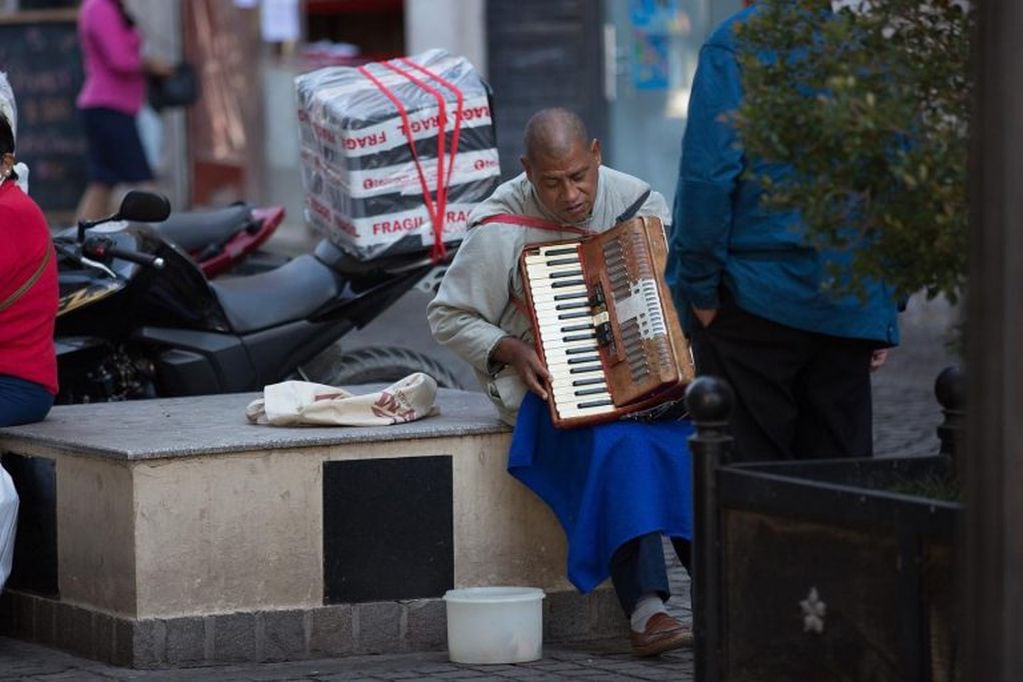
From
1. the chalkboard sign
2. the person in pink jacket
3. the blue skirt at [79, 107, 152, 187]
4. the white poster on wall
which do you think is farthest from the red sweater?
the white poster on wall

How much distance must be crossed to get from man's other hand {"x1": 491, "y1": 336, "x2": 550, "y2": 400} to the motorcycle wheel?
185 cm

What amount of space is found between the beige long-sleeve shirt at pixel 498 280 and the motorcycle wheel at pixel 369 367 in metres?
1.76

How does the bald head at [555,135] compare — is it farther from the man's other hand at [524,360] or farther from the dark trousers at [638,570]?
the dark trousers at [638,570]

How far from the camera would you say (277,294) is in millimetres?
7875

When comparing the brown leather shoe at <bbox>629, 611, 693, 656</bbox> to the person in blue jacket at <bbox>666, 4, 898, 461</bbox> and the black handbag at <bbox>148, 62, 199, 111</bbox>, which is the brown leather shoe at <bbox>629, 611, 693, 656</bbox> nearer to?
the person in blue jacket at <bbox>666, 4, 898, 461</bbox>

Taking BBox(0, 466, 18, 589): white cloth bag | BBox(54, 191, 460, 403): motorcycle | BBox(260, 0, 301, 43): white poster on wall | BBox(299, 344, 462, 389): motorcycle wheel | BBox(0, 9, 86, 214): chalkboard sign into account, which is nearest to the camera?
BBox(0, 466, 18, 589): white cloth bag

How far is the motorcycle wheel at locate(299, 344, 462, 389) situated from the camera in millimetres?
7980

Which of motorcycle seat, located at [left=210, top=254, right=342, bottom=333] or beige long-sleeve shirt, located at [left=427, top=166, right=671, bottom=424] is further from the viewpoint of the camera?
motorcycle seat, located at [left=210, top=254, right=342, bottom=333]

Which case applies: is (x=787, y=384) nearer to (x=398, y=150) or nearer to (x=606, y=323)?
(x=606, y=323)

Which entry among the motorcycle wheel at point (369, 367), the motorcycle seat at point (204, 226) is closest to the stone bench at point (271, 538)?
the motorcycle wheel at point (369, 367)

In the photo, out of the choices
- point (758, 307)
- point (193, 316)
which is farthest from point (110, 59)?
point (758, 307)

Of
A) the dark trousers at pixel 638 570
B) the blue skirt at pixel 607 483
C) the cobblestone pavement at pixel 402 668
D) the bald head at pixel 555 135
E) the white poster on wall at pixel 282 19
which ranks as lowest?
the cobblestone pavement at pixel 402 668

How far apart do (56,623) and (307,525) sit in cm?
79

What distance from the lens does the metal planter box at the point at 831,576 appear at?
3.99m
